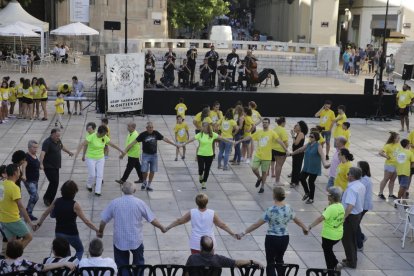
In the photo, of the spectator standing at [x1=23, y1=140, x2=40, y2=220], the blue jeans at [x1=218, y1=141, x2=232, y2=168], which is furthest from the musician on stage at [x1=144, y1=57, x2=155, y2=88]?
the spectator standing at [x1=23, y1=140, x2=40, y2=220]

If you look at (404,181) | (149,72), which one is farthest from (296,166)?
(149,72)

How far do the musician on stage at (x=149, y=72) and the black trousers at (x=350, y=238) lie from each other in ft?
58.0

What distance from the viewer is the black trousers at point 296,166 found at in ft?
45.0

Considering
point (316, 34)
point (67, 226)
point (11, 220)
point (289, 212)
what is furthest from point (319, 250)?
point (316, 34)

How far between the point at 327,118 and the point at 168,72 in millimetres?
11387

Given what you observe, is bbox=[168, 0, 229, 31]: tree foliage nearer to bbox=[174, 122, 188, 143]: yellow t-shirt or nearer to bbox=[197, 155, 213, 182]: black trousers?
bbox=[174, 122, 188, 143]: yellow t-shirt

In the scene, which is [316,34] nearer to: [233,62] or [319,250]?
[233,62]

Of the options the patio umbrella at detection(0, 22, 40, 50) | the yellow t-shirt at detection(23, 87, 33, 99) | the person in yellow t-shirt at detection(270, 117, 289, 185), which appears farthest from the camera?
the patio umbrella at detection(0, 22, 40, 50)

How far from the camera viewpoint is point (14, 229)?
8.75 meters

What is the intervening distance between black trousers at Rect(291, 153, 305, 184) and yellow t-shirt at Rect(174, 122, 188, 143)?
2943 millimetres

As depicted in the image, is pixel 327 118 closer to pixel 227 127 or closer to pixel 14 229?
pixel 227 127

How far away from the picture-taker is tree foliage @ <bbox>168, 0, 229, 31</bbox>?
46.2 meters

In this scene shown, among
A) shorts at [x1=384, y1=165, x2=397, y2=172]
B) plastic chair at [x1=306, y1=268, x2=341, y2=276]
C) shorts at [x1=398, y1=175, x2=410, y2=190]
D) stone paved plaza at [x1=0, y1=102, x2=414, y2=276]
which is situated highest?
plastic chair at [x1=306, y1=268, x2=341, y2=276]

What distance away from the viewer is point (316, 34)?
4119cm
